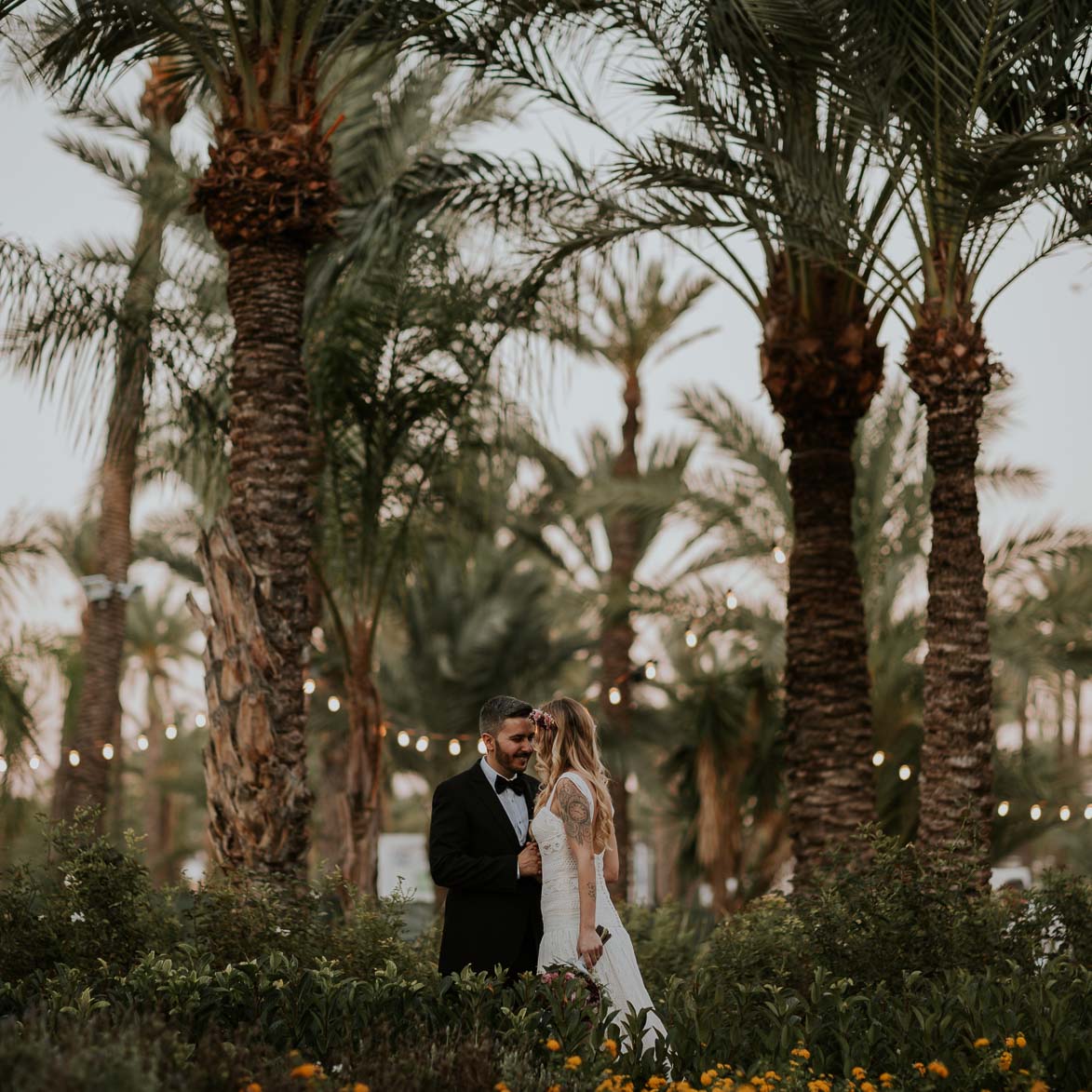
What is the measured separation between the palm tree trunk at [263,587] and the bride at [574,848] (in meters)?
2.78

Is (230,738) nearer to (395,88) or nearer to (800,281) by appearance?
(800,281)

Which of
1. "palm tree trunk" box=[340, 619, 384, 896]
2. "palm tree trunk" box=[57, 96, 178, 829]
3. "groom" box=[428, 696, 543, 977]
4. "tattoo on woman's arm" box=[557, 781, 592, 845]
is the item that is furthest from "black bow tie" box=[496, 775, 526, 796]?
"palm tree trunk" box=[57, 96, 178, 829]

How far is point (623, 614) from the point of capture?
773 inches

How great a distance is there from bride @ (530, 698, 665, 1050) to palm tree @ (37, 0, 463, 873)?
2830mm

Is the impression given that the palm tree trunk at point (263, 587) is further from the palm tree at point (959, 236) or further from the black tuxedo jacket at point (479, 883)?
the palm tree at point (959, 236)

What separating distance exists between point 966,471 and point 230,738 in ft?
16.5

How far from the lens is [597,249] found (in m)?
10.5

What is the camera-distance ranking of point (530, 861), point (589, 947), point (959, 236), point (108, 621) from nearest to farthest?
point (589, 947) < point (530, 861) < point (959, 236) < point (108, 621)

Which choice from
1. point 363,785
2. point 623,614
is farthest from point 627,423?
point 363,785

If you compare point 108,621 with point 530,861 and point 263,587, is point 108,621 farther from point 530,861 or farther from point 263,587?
point 530,861

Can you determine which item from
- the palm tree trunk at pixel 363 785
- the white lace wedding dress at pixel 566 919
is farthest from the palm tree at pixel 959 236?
the palm tree trunk at pixel 363 785

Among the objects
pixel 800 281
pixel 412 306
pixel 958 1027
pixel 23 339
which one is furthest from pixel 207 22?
pixel 958 1027

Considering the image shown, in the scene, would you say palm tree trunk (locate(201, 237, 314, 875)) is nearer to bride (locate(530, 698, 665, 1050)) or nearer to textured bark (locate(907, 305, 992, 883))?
bride (locate(530, 698, 665, 1050))

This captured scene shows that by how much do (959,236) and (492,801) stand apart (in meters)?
5.30
